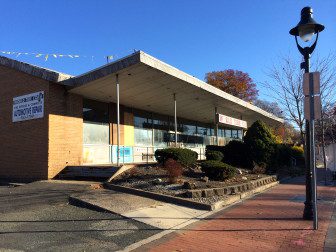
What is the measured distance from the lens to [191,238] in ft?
24.8

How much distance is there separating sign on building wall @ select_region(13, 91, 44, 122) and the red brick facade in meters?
0.21

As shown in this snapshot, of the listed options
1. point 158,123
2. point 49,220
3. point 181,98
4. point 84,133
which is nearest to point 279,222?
point 49,220

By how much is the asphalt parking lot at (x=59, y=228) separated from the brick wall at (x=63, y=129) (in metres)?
5.14

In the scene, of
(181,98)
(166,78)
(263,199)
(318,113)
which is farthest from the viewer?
(181,98)

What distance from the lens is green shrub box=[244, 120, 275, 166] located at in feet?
63.6

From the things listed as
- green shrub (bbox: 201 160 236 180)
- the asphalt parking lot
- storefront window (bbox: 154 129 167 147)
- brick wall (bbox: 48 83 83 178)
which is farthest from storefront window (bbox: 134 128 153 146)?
the asphalt parking lot

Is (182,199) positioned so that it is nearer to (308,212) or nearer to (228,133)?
(308,212)

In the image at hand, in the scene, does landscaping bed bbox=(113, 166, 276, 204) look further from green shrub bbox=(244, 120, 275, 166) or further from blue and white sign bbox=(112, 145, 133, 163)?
blue and white sign bbox=(112, 145, 133, 163)

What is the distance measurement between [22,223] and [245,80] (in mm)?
54767

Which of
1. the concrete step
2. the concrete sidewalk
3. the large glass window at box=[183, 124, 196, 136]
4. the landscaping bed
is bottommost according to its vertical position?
the concrete sidewalk

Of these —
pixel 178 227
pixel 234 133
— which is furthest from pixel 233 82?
pixel 178 227

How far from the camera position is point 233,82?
2345 inches

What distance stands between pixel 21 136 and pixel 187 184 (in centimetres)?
935

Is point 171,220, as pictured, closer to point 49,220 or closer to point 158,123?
point 49,220
